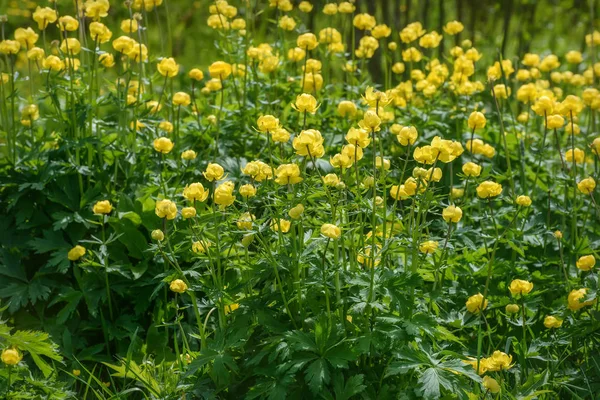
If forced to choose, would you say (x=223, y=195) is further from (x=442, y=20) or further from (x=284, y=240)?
(x=442, y=20)

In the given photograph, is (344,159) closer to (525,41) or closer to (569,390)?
(569,390)

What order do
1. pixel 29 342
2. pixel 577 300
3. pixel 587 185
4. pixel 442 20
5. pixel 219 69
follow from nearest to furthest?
pixel 29 342
pixel 577 300
pixel 587 185
pixel 219 69
pixel 442 20

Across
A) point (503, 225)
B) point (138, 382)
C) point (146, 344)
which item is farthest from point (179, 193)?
point (503, 225)

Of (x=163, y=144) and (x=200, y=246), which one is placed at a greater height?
(x=163, y=144)

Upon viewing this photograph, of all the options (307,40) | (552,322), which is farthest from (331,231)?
(307,40)

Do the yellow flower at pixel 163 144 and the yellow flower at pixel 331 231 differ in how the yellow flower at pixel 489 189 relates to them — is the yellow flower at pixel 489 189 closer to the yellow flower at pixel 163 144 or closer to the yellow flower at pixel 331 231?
the yellow flower at pixel 331 231

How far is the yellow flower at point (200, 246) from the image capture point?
2082 millimetres

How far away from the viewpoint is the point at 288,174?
1958mm

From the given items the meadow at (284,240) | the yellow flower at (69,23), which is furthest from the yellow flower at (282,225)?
the yellow flower at (69,23)

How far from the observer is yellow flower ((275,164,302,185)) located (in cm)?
195

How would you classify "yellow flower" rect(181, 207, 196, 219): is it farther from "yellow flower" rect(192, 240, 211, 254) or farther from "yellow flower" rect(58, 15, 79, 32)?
"yellow flower" rect(58, 15, 79, 32)

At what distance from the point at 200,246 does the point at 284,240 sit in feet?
0.74

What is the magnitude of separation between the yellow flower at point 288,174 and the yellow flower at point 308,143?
0.04 meters

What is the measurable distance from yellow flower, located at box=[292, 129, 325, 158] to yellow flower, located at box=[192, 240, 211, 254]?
335 millimetres
